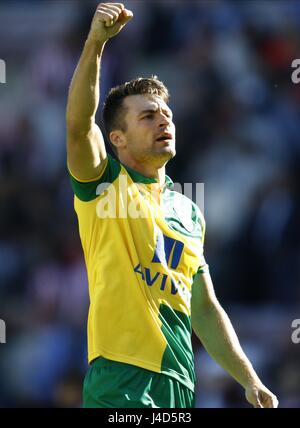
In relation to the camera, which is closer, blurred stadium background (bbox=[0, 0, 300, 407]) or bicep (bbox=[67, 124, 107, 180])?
bicep (bbox=[67, 124, 107, 180])

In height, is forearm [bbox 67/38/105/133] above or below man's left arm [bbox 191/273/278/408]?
above

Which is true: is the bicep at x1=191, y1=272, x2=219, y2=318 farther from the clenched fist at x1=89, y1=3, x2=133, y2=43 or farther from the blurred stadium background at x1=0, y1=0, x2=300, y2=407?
the blurred stadium background at x1=0, y1=0, x2=300, y2=407

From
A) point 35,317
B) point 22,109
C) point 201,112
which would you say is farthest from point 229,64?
point 35,317

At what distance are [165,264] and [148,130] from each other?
0.76m

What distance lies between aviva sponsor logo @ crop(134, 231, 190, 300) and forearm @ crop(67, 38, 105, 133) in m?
0.68

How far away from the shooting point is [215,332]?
5.11 metres

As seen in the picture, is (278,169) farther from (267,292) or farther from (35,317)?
(35,317)

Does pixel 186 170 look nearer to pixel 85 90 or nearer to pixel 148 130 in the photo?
pixel 148 130

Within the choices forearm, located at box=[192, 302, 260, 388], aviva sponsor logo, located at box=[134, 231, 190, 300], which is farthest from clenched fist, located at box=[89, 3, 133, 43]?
forearm, located at box=[192, 302, 260, 388]

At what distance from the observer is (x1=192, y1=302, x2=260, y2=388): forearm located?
4.98 meters

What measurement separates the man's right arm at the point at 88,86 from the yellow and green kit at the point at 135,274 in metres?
0.19

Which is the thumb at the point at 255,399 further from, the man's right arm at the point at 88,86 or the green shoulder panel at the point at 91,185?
the man's right arm at the point at 88,86

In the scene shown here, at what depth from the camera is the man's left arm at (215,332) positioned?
5.00m

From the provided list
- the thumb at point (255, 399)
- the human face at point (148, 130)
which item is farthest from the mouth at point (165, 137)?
the thumb at point (255, 399)
